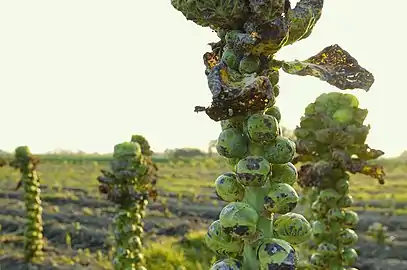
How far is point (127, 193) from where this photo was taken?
7.45 meters

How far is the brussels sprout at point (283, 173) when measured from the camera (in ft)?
7.83

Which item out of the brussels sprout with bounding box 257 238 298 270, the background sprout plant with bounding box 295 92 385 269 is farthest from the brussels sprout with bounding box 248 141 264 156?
the background sprout plant with bounding box 295 92 385 269

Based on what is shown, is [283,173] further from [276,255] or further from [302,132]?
[302,132]

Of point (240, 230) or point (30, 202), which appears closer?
point (240, 230)

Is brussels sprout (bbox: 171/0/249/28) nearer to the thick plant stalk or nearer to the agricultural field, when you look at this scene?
the agricultural field

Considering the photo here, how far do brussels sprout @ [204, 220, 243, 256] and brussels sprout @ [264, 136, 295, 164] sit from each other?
13.6 inches

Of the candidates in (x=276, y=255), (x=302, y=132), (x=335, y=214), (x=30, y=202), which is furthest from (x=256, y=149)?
(x=30, y=202)

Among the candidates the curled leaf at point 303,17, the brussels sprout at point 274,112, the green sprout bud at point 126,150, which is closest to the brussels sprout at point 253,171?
the brussels sprout at point 274,112

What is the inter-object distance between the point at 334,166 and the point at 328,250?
0.69 metres

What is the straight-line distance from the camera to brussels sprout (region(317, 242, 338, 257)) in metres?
4.73

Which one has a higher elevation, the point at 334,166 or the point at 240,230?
A: the point at 334,166

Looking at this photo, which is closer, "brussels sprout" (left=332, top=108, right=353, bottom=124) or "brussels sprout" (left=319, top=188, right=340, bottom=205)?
"brussels sprout" (left=319, top=188, right=340, bottom=205)

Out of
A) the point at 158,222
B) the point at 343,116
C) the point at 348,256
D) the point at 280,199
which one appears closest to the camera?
the point at 280,199

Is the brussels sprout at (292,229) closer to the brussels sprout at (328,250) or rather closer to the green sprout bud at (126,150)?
the brussels sprout at (328,250)
